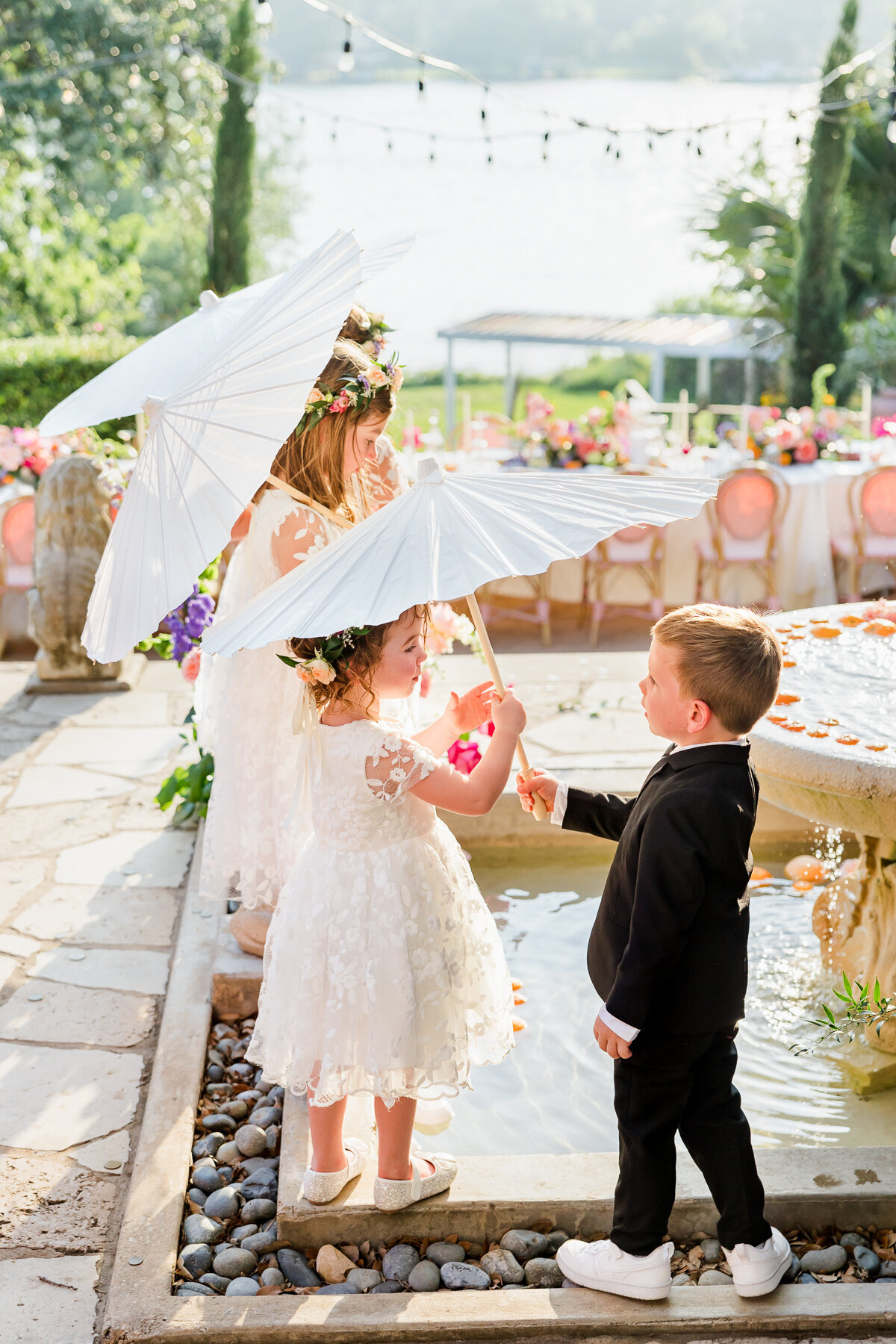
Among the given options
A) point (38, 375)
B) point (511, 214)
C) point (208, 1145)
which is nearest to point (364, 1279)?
point (208, 1145)

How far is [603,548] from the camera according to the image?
7.18 meters

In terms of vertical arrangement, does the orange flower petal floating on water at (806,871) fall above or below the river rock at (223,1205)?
above

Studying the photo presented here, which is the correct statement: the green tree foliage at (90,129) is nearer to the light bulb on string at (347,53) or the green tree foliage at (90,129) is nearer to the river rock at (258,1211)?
the light bulb on string at (347,53)

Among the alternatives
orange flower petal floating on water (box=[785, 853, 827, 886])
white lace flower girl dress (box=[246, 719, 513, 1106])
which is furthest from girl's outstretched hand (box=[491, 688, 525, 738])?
orange flower petal floating on water (box=[785, 853, 827, 886])

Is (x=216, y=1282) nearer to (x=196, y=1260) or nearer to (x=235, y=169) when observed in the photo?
(x=196, y=1260)

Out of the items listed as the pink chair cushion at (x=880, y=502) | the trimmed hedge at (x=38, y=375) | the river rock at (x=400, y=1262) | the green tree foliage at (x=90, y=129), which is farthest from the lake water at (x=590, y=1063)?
the green tree foliage at (x=90, y=129)

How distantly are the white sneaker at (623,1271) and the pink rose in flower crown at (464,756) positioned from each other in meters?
1.23

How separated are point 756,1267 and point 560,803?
2.75 ft

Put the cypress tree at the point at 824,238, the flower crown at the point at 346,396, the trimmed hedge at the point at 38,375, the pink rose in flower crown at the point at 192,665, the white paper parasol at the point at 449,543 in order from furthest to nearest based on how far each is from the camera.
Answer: the cypress tree at the point at 824,238, the trimmed hedge at the point at 38,375, the pink rose in flower crown at the point at 192,665, the flower crown at the point at 346,396, the white paper parasol at the point at 449,543

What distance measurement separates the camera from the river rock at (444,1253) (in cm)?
218

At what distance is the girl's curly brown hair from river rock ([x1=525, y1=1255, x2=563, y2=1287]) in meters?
1.05

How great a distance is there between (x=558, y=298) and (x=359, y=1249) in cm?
3646

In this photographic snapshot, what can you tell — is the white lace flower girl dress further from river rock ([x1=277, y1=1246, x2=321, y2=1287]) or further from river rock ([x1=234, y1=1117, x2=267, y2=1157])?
river rock ([x1=234, y1=1117, x2=267, y2=1157])

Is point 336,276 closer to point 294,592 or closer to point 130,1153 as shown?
point 294,592
